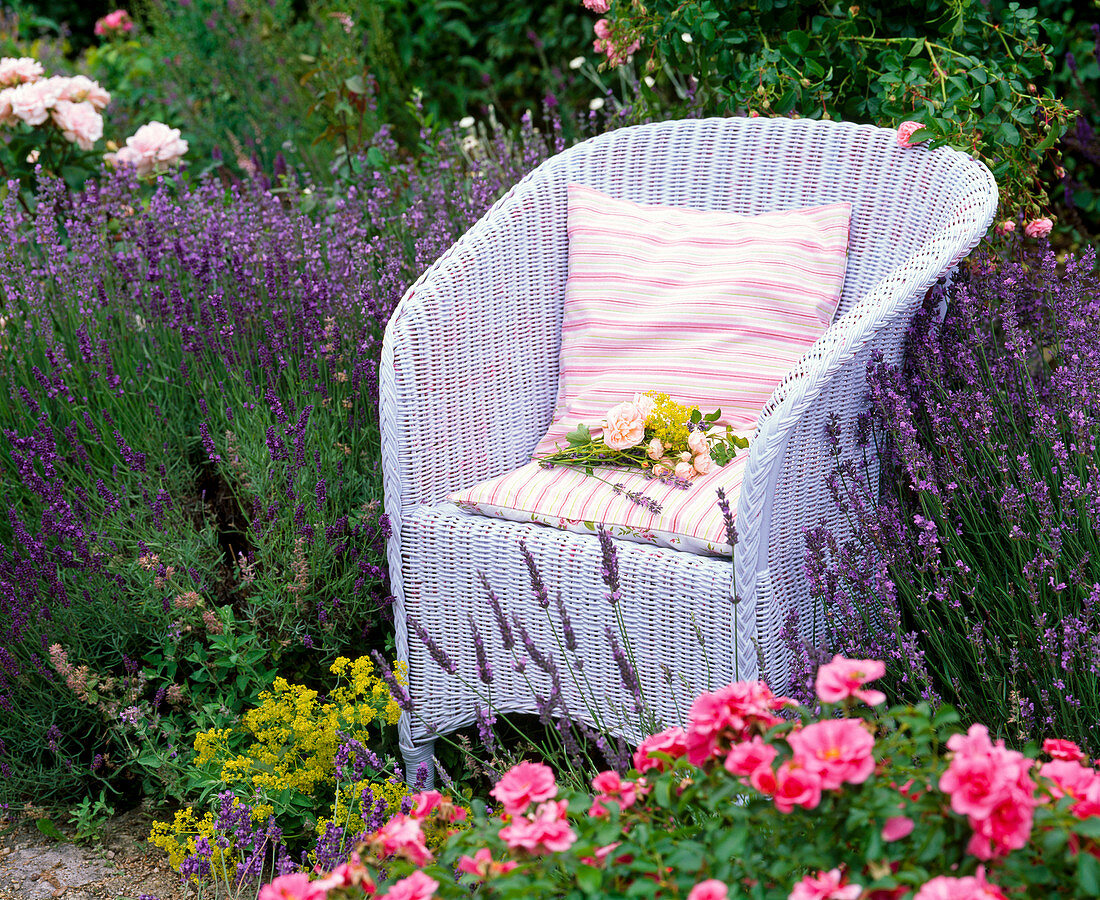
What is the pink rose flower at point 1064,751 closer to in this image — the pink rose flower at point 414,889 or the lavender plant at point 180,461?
the pink rose flower at point 414,889

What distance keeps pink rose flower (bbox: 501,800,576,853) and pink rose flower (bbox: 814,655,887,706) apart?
242mm

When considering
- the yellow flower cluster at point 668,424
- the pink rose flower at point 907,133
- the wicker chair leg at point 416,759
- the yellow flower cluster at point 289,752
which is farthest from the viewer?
the pink rose flower at point 907,133

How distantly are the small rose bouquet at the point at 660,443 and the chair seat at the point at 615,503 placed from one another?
0.02 meters

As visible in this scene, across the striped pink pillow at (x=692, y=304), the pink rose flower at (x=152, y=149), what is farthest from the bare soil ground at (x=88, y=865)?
the pink rose flower at (x=152, y=149)

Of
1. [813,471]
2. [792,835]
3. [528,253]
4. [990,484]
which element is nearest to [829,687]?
[792,835]

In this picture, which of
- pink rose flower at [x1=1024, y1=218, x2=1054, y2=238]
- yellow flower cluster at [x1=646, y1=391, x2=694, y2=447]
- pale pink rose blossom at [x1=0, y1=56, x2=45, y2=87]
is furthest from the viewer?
pale pink rose blossom at [x1=0, y1=56, x2=45, y2=87]

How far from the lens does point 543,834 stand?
2.79 ft

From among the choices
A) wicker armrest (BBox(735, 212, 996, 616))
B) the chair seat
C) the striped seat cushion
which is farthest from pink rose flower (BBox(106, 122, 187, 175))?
wicker armrest (BBox(735, 212, 996, 616))

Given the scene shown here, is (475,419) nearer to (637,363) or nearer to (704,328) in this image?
(637,363)

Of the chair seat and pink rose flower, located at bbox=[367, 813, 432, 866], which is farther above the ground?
pink rose flower, located at bbox=[367, 813, 432, 866]

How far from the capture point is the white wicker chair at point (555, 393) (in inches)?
63.4

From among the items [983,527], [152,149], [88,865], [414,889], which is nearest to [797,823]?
[414,889]

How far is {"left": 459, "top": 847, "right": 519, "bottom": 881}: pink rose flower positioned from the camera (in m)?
0.88

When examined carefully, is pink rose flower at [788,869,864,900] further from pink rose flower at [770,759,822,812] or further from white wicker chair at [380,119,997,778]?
white wicker chair at [380,119,997,778]
